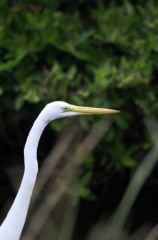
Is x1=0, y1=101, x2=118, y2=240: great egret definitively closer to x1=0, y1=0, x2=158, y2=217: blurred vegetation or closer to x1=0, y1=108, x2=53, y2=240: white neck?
x1=0, y1=108, x2=53, y2=240: white neck

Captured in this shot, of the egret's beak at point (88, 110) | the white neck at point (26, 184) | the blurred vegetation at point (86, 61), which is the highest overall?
the egret's beak at point (88, 110)

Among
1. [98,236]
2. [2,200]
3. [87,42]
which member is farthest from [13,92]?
[98,236]

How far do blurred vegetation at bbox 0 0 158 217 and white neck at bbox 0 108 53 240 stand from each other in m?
1.44

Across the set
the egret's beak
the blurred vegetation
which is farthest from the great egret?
the blurred vegetation

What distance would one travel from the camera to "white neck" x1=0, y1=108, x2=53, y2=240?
3652mm

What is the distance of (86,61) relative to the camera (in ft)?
18.3

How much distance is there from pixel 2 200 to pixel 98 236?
409 centimetres

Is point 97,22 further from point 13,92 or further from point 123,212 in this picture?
point 123,212

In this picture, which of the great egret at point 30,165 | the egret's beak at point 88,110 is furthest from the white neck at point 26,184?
the egret's beak at point 88,110

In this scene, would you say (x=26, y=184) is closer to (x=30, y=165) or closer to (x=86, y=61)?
(x=30, y=165)

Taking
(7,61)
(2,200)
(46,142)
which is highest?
(7,61)

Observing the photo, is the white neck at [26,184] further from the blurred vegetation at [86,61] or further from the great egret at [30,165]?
the blurred vegetation at [86,61]

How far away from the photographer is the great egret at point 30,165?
12.0 feet

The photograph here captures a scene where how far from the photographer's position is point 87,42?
218 inches
